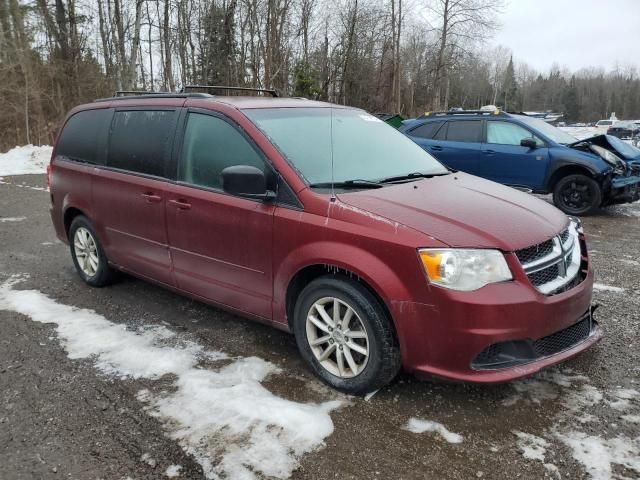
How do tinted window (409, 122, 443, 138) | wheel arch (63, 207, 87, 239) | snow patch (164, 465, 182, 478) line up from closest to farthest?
snow patch (164, 465, 182, 478) → wheel arch (63, 207, 87, 239) → tinted window (409, 122, 443, 138)

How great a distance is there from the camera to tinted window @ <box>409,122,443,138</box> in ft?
32.1

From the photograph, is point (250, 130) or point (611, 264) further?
point (611, 264)

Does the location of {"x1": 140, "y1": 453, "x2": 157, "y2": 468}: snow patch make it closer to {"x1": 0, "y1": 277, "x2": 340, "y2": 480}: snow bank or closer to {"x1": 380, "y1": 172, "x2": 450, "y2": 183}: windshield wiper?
{"x1": 0, "y1": 277, "x2": 340, "y2": 480}: snow bank

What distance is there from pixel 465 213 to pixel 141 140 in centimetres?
274

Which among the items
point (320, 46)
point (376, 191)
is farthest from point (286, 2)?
point (376, 191)

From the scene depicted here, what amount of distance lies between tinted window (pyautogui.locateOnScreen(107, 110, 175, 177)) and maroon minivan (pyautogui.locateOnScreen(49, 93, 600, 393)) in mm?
15

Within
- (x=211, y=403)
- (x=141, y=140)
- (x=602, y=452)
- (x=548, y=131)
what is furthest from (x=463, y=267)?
(x=548, y=131)

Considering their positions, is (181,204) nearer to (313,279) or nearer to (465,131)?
(313,279)

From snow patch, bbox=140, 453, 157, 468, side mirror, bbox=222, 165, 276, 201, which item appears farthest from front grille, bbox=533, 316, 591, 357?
snow patch, bbox=140, 453, 157, 468

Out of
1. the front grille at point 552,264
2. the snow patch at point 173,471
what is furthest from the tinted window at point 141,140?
the front grille at point 552,264

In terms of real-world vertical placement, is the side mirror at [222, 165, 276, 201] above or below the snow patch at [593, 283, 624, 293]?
above

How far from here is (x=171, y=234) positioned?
3.96m

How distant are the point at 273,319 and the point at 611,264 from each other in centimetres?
425

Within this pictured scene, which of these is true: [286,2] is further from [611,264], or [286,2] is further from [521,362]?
[521,362]
